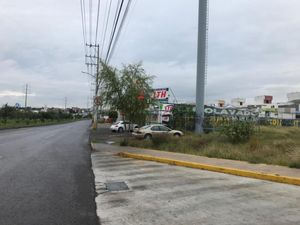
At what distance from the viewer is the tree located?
22672 millimetres

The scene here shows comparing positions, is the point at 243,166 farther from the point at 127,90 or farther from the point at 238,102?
the point at 238,102

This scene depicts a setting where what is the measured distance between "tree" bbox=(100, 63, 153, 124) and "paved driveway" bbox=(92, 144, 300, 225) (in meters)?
10.4

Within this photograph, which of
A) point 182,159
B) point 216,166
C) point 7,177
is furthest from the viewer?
point 182,159

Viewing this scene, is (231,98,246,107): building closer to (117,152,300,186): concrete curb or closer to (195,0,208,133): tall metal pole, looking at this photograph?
(195,0,208,133): tall metal pole

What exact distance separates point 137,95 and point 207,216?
15.8m

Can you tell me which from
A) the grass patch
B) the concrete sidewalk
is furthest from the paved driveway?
the grass patch

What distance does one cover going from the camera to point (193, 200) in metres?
8.35

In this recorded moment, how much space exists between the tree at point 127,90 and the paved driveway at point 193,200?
10.4 m

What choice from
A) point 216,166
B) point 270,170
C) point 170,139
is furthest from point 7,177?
point 170,139

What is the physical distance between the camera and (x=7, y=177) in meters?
11.2

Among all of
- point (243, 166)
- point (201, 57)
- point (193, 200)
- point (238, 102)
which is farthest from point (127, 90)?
point (238, 102)

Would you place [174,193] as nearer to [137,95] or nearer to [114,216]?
[114,216]

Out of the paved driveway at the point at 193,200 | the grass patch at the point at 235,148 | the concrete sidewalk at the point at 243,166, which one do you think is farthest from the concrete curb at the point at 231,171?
the grass patch at the point at 235,148

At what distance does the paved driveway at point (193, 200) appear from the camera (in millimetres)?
6949
